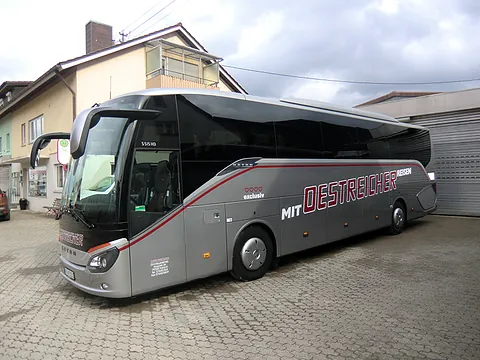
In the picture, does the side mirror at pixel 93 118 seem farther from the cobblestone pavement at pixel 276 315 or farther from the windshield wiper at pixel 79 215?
the cobblestone pavement at pixel 276 315

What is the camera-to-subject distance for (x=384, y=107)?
49.6 ft

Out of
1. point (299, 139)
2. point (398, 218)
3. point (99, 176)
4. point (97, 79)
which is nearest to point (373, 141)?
point (398, 218)

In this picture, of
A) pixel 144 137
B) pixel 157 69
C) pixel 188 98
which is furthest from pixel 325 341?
pixel 157 69

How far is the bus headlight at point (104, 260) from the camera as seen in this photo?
4.86m

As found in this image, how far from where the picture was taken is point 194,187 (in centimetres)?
561

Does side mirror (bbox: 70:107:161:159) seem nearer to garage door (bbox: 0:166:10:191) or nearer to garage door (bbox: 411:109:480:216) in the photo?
garage door (bbox: 411:109:480:216)

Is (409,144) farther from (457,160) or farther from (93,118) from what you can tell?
(93,118)

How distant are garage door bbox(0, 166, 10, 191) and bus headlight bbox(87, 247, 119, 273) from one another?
85.9 feet

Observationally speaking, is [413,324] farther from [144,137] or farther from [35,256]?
[35,256]

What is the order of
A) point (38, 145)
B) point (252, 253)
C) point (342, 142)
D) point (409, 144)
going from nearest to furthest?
point (38, 145)
point (252, 253)
point (342, 142)
point (409, 144)

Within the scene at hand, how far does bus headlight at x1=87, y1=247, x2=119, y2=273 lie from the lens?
191 inches

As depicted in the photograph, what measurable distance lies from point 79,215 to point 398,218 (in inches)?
336

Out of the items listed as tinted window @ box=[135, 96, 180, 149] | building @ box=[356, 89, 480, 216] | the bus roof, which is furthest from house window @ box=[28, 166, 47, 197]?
building @ box=[356, 89, 480, 216]

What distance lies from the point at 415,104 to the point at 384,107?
121 cm
